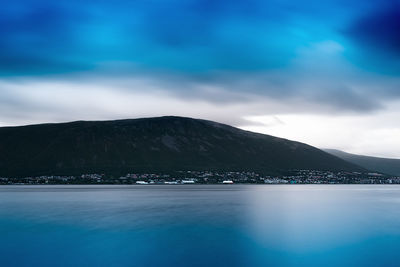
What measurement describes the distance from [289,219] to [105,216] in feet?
100

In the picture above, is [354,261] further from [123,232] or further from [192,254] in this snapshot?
[123,232]

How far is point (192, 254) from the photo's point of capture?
41469 mm

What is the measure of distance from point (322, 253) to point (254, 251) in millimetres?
6528

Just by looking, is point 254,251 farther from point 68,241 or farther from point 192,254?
point 68,241

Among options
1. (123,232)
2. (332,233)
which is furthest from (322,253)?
(123,232)

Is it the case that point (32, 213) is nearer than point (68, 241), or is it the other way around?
point (68, 241)

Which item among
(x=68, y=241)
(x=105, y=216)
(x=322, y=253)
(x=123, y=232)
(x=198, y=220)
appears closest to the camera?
(x=322, y=253)

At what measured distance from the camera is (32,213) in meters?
78.9

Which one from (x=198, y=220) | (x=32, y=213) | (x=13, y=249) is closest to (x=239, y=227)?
(x=198, y=220)

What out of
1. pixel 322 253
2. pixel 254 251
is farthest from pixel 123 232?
pixel 322 253

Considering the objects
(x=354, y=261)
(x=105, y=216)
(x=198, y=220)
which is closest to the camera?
(x=354, y=261)

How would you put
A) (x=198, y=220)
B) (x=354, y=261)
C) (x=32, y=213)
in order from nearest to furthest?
(x=354, y=261) → (x=198, y=220) → (x=32, y=213)

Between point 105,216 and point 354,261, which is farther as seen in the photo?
point 105,216

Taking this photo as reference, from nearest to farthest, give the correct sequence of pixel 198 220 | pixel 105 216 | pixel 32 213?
pixel 198 220
pixel 105 216
pixel 32 213
